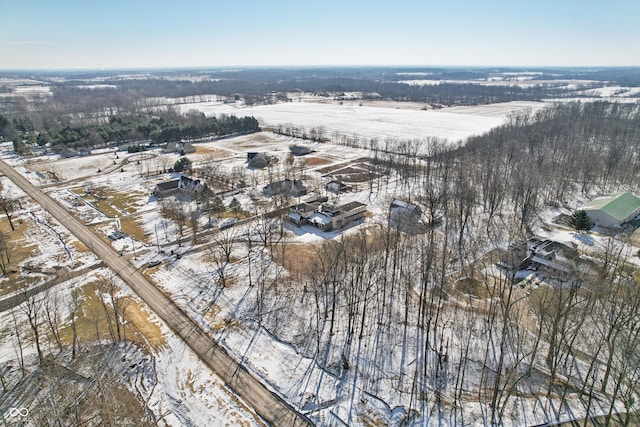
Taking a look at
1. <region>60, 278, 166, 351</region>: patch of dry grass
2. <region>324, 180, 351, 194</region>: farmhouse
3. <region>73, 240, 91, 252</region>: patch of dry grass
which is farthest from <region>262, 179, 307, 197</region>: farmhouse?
<region>60, 278, 166, 351</region>: patch of dry grass

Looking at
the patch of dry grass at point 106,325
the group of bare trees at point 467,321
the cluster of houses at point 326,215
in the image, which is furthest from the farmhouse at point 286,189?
the patch of dry grass at point 106,325

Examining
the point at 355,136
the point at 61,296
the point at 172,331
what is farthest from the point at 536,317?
the point at 355,136

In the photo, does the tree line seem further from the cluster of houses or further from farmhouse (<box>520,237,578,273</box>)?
farmhouse (<box>520,237,578,273</box>)

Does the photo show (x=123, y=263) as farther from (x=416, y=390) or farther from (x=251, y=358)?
(x=416, y=390)

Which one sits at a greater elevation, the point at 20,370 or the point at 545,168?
the point at 545,168

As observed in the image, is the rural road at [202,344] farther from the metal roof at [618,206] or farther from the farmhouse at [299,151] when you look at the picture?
the farmhouse at [299,151]
